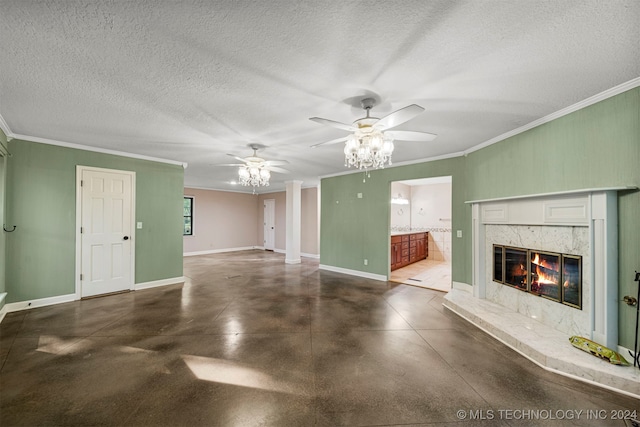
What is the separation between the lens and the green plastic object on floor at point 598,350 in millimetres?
2123

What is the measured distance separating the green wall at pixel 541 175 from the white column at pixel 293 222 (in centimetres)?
203

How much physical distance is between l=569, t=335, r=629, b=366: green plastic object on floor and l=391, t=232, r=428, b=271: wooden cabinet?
384 cm

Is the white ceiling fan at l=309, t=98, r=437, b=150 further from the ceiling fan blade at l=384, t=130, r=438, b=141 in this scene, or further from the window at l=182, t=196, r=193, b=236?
the window at l=182, t=196, r=193, b=236

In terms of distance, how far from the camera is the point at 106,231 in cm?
434

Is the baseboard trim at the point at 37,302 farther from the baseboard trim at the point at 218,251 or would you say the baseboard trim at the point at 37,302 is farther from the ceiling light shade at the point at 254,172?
the baseboard trim at the point at 218,251

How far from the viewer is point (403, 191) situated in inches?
331

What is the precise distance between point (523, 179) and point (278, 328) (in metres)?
3.77

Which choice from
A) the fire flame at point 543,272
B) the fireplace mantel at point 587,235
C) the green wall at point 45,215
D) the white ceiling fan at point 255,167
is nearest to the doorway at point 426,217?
the fireplace mantel at point 587,235

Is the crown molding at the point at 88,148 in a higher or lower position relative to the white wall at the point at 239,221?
higher

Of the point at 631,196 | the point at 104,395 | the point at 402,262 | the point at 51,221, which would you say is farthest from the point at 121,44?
the point at 402,262

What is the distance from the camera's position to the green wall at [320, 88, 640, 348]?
223cm

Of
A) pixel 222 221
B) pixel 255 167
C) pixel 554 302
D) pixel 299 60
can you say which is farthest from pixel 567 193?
pixel 222 221

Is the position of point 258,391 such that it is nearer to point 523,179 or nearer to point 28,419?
point 28,419

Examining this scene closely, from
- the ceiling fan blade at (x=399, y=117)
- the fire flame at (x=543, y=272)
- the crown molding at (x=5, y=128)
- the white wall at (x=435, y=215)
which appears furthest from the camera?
the white wall at (x=435, y=215)
